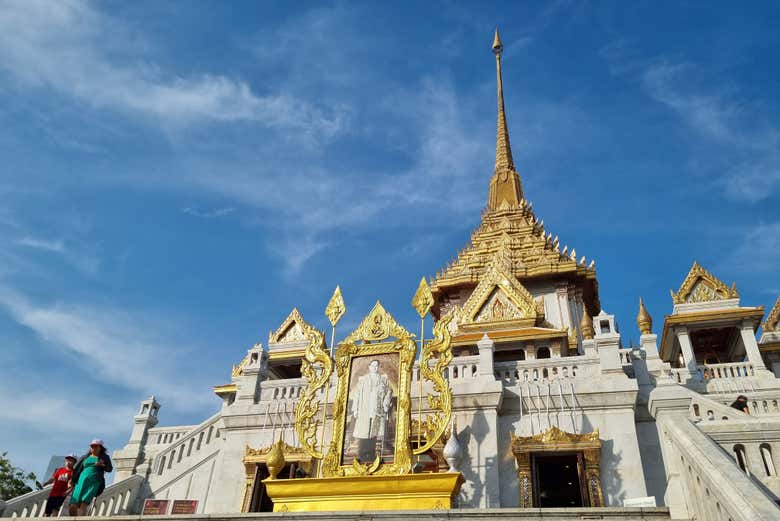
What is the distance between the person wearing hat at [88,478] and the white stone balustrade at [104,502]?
1.03m

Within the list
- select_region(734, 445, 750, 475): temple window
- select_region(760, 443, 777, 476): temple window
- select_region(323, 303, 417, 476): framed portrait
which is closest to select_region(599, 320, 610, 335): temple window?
select_region(323, 303, 417, 476): framed portrait

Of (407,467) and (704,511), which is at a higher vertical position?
(407,467)

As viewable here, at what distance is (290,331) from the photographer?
102 ft

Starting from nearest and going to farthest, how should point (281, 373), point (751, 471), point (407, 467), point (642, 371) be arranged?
point (751, 471) → point (407, 467) → point (642, 371) → point (281, 373)

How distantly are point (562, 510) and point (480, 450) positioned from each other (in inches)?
218

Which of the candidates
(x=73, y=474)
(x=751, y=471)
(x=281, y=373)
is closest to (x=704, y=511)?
(x=751, y=471)

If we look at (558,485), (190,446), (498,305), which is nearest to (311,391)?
(190,446)

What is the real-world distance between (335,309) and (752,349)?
1769 cm

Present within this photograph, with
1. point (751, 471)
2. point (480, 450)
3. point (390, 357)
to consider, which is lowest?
point (751, 471)

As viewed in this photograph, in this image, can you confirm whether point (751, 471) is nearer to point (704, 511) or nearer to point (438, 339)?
point (704, 511)

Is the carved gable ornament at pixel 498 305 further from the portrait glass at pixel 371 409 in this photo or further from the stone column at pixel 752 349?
the portrait glass at pixel 371 409

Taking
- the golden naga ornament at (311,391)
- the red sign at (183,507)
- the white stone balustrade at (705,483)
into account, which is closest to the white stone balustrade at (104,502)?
the red sign at (183,507)

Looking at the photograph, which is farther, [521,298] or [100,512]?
[521,298]

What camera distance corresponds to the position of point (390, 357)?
13.4m
